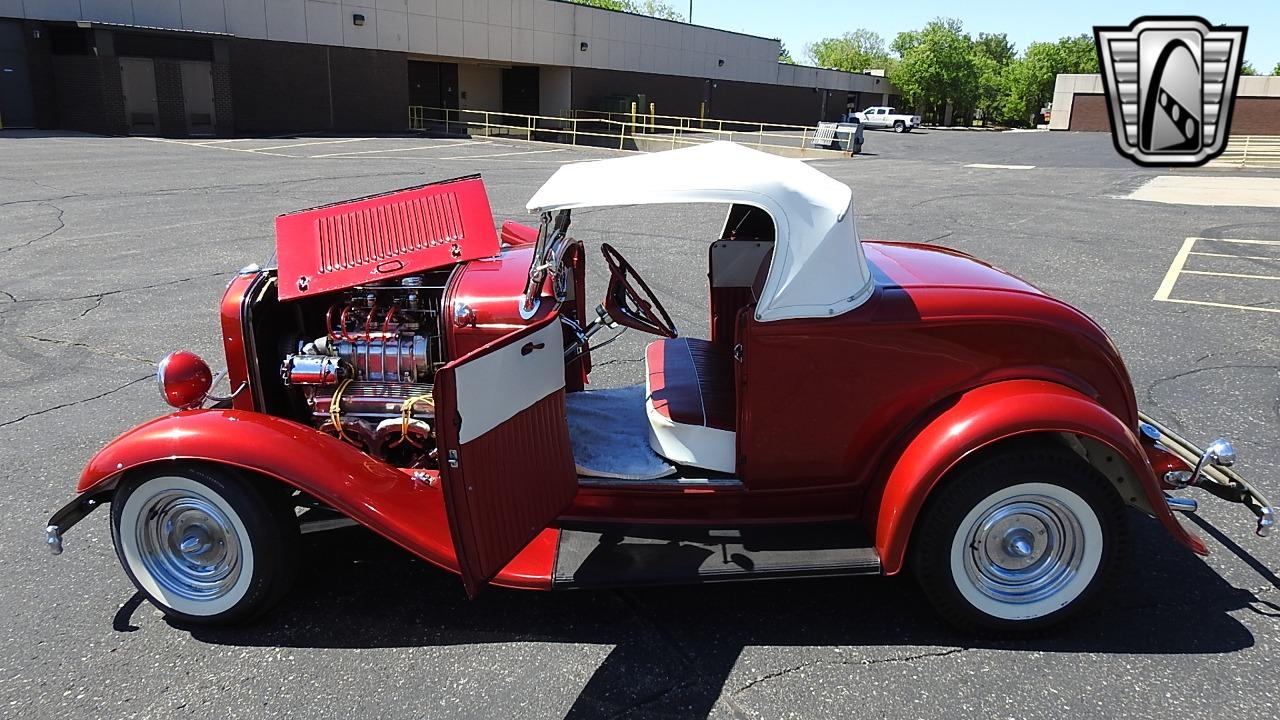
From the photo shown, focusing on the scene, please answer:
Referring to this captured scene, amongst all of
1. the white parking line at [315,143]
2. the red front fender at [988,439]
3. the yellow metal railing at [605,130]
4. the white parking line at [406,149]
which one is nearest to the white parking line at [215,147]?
the white parking line at [315,143]

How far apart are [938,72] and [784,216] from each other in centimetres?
8093

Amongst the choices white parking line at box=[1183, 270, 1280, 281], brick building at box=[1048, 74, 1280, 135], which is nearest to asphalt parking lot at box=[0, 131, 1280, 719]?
white parking line at box=[1183, 270, 1280, 281]

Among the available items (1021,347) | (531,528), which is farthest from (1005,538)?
(531,528)

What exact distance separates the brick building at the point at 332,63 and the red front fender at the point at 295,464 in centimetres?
2940

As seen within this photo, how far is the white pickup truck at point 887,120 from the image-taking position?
181 ft

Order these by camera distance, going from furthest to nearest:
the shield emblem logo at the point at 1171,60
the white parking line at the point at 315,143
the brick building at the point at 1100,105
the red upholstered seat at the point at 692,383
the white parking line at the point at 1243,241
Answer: the brick building at the point at 1100,105 < the white parking line at the point at 315,143 < the white parking line at the point at 1243,241 < the shield emblem logo at the point at 1171,60 < the red upholstered seat at the point at 692,383

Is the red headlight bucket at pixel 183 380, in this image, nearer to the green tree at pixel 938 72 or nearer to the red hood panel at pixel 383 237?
the red hood panel at pixel 383 237

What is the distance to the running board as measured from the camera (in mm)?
3047

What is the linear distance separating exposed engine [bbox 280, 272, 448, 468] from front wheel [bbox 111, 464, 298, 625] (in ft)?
1.57

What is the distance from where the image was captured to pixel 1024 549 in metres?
3.15

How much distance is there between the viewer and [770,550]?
3.19m

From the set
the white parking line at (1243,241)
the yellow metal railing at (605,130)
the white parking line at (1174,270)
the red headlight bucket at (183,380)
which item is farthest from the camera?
the yellow metal railing at (605,130)

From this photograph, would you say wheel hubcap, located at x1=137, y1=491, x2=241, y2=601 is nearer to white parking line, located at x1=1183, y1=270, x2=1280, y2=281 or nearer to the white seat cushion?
the white seat cushion

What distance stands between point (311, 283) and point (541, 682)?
186 centimetres
